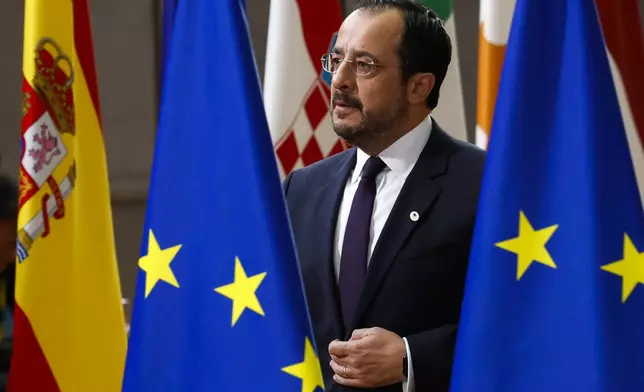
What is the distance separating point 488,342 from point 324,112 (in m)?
1.19

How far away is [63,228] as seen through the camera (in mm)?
1902

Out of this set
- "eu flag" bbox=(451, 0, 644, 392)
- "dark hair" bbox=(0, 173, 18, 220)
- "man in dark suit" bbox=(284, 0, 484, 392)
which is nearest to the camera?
"eu flag" bbox=(451, 0, 644, 392)

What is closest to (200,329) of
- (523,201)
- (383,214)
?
(383,214)

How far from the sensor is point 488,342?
1210 mm

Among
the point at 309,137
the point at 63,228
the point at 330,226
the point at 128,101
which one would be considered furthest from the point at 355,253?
the point at 128,101

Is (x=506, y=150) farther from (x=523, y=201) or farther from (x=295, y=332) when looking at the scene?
(x=295, y=332)

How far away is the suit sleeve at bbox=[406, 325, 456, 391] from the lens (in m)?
1.26

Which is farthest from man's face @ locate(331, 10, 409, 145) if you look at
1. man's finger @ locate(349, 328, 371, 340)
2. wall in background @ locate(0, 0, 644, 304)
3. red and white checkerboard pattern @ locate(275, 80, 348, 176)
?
wall in background @ locate(0, 0, 644, 304)

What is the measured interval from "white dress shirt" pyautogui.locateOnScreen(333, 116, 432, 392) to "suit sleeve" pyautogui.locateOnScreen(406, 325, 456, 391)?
0.15m

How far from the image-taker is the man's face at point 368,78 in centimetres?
131

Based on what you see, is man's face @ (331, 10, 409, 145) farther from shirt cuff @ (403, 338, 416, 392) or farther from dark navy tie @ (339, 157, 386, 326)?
shirt cuff @ (403, 338, 416, 392)

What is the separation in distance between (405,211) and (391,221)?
2 centimetres

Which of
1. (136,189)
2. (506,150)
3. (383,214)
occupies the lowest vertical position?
(136,189)

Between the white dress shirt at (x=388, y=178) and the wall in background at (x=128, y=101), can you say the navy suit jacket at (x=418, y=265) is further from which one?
the wall in background at (x=128, y=101)
